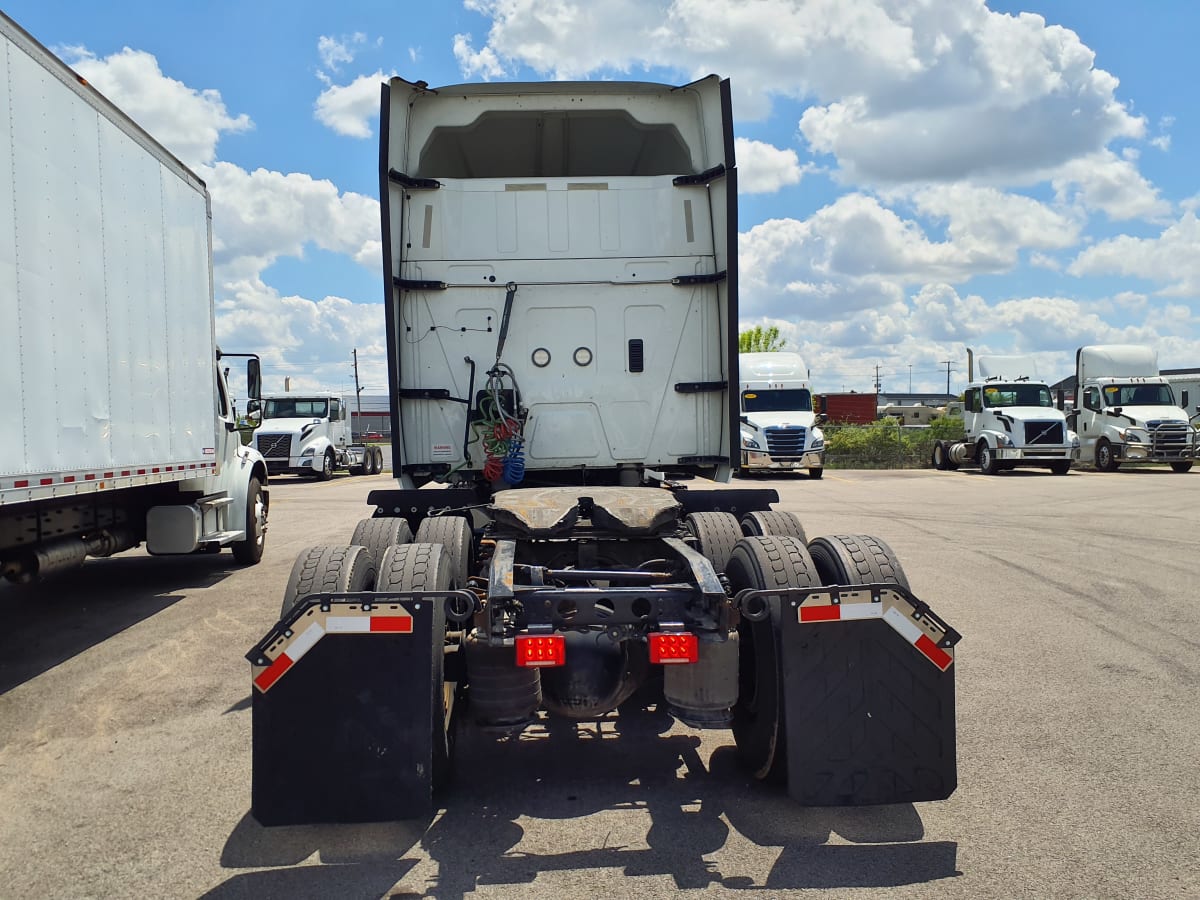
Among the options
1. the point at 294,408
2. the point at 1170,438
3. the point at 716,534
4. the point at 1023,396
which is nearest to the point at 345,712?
the point at 716,534

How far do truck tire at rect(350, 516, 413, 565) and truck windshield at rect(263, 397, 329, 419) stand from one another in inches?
958

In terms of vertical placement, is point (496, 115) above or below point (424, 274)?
above

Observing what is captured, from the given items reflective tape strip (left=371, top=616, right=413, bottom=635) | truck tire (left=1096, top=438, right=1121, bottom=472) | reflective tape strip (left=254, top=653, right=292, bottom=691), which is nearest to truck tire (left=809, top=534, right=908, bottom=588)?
reflective tape strip (left=371, top=616, right=413, bottom=635)

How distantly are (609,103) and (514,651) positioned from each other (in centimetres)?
463

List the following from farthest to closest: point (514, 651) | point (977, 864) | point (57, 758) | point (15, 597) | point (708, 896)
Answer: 1. point (15, 597)
2. point (57, 758)
3. point (514, 651)
4. point (977, 864)
5. point (708, 896)

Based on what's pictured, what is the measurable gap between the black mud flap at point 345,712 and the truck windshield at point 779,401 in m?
21.6

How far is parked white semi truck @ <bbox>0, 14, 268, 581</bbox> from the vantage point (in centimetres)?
532

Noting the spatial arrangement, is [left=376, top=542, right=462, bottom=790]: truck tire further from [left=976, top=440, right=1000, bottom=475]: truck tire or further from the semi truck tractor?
[left=976, top=440, right=1000, bottom=475]: truck tire

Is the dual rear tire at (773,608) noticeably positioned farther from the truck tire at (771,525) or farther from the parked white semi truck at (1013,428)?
the parked white semi truck at (1013,428)

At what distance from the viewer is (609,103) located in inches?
273

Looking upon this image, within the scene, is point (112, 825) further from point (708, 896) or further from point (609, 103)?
point (609, 103)

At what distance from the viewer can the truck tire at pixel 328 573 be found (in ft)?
13.3

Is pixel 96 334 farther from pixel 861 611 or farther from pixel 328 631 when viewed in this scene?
pixel 861 611

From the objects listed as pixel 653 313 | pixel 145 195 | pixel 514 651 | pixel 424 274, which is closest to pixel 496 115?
pixel 424 274
